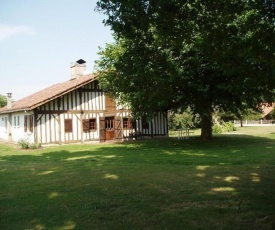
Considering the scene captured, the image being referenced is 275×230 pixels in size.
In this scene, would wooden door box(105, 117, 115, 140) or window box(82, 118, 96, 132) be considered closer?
window box(82, 118, 96, 132)

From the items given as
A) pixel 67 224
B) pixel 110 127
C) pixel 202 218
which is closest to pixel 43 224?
pixel 67 224

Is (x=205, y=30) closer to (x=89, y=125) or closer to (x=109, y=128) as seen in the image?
(x=89, y=125)

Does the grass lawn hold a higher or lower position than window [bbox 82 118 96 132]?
lower

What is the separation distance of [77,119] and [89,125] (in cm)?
125

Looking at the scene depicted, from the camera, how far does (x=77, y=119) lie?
84.6 ft

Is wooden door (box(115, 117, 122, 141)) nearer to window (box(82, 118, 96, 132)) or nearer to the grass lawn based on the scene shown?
window (box(82, 118, 96, 132))

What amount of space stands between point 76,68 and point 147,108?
39.7 ft

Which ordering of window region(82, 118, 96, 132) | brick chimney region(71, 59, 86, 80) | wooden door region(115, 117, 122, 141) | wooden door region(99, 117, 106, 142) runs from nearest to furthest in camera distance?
window region(82, 118, 96, 132), wooden door region(99, 117, 106, 142), wooden door region(115, 117, 122, 141), brick chimney region(71, 59, 86, 80)

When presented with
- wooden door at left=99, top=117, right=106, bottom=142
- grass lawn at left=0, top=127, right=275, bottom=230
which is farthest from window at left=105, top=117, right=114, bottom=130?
grass lawn at left=0, top=127, right=275, bottom=230

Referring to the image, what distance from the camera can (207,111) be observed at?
836 inches

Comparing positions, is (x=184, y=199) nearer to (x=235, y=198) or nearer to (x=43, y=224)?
(x=235, y=198)

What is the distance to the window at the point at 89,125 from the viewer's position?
2614 centimetres

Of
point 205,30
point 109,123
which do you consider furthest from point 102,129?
point 205,30

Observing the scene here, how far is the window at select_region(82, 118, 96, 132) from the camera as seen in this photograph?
26141mm
